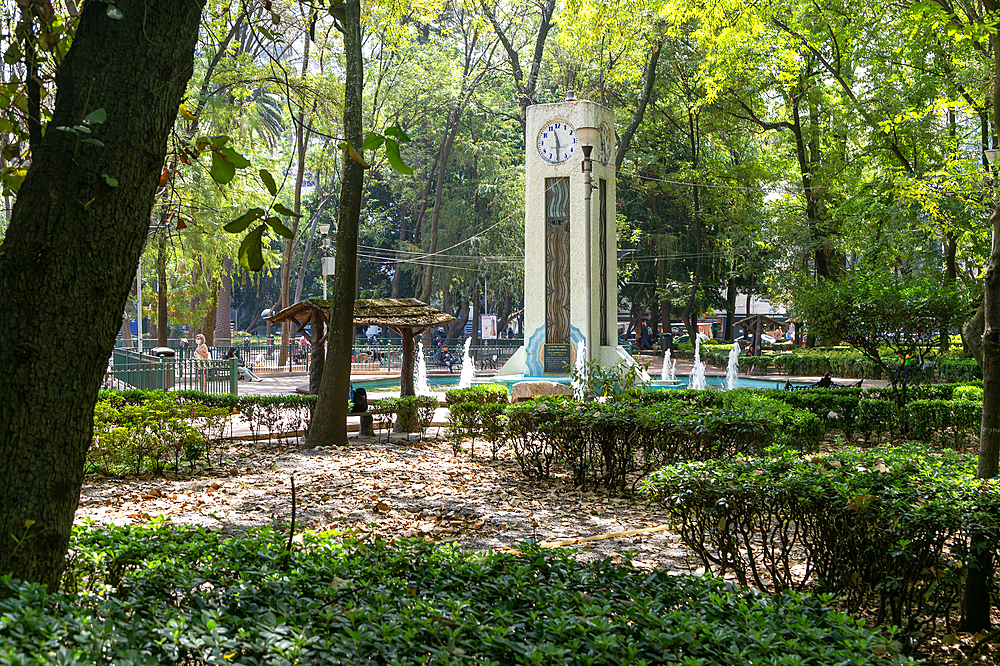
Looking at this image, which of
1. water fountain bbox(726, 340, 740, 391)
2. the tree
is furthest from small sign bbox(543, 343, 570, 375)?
the tree

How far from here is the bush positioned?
7.30 feet

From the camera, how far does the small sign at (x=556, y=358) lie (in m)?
21.9

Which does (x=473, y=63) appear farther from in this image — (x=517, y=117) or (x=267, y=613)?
(x=267, y=613)

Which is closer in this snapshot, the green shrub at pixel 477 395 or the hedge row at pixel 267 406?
the hedge row at pixel 267 406

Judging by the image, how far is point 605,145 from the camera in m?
22.8

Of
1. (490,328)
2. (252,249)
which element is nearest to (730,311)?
→ (490,328)

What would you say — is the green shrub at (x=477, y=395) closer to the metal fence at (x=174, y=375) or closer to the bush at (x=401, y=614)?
the metal fence at (x=174, y=375)

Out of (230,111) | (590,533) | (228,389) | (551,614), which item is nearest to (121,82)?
(551,614)

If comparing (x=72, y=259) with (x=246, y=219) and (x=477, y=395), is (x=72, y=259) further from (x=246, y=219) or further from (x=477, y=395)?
(x=477, y=395)

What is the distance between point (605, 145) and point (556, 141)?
1.58 meters

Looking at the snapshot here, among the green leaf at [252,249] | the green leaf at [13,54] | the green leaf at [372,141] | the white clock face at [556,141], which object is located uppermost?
the white clock face at [556,141]

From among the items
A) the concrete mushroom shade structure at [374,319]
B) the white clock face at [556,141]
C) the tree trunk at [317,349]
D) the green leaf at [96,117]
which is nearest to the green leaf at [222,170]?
→ the green leaf at [96,117]

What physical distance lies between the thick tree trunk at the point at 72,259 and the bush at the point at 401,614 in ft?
1.25

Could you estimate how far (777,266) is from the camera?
34.1 meters
